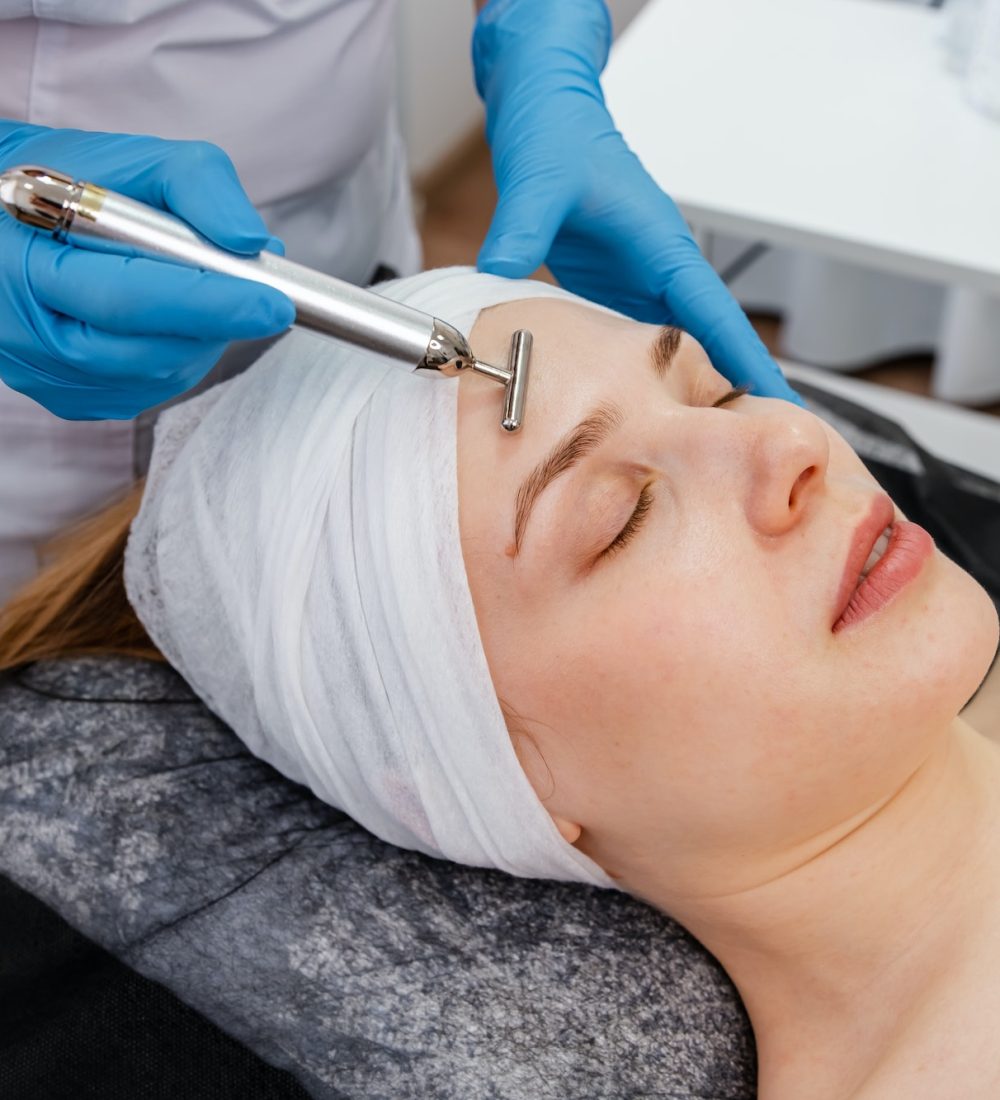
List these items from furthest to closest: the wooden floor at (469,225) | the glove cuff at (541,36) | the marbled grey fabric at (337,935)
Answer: the wooden floor at (469,225) < the glove cuff at (541,36) < the marbled grey fabric at (337,935)

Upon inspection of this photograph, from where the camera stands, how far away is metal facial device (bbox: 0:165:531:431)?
0.84 meters

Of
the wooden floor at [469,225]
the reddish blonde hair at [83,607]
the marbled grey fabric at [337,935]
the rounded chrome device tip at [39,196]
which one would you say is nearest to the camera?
the rounded chrome device tip at [39,196]

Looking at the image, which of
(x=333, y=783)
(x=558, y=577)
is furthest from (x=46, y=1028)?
(x=558, y=577)

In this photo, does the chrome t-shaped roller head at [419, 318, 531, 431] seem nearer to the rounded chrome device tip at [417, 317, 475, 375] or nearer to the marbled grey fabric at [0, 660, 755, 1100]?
the rounded chrome device tip at [417, 317, 475, 375]

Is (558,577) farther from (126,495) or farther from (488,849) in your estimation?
(126,495)

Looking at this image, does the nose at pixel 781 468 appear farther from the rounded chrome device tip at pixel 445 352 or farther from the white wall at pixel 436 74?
the white wall at pixel 436 74

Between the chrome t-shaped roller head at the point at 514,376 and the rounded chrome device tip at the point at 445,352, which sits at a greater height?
the rounded chrome device tip at the point at 445,352

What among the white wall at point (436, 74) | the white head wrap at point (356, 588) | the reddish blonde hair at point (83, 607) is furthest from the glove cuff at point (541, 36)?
the white wall at point (436, 74)

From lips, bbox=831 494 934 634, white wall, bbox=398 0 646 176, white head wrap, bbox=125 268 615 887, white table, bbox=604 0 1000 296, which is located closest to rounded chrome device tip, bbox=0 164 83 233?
white head wrap, bbox=125 268 615 887

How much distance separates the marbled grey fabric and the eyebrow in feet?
1.24

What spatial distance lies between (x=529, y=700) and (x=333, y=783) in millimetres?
215

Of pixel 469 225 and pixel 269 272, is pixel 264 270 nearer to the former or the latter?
pixel 269 272

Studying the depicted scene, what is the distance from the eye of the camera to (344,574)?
969 mm

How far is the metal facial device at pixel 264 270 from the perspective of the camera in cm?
84
